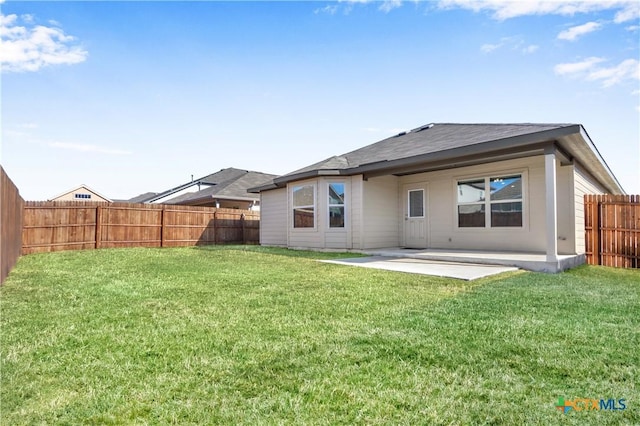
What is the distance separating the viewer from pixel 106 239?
1178 centimetres

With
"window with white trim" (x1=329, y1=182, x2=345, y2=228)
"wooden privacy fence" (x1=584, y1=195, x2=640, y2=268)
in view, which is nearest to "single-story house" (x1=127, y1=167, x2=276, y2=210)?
"window with white trim" (x1=329, y1=182, x2=345, y2=228)

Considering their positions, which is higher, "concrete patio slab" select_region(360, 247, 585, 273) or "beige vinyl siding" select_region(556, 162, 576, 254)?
"beige vinyl siding" select_region(556, 162, 576, 254)

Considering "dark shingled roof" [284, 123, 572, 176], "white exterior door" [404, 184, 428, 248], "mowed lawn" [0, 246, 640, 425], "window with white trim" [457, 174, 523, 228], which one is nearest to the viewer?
"mowed lawn" [0, 246, 640, 425]

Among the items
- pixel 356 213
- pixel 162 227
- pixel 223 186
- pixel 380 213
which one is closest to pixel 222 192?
pixel 223 186

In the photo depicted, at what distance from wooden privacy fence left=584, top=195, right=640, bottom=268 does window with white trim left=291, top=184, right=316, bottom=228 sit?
25.9ft

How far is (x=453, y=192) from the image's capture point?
1024cm

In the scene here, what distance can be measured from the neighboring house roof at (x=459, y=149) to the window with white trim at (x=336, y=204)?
20.6 inches

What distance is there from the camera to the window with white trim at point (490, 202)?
912cm

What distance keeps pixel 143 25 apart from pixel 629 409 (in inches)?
405

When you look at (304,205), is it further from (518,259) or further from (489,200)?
(518,259)

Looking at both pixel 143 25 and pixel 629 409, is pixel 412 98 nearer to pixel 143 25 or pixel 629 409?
pixel 143 25

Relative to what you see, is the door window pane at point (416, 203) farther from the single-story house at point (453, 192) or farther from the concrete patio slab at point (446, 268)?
the concrete patio slab at point (446, 268)

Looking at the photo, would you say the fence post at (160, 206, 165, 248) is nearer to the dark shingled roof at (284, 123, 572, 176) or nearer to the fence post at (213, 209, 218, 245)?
the fence post at (213, 209, 218, 245)

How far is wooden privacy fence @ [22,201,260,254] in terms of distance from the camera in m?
10.3
